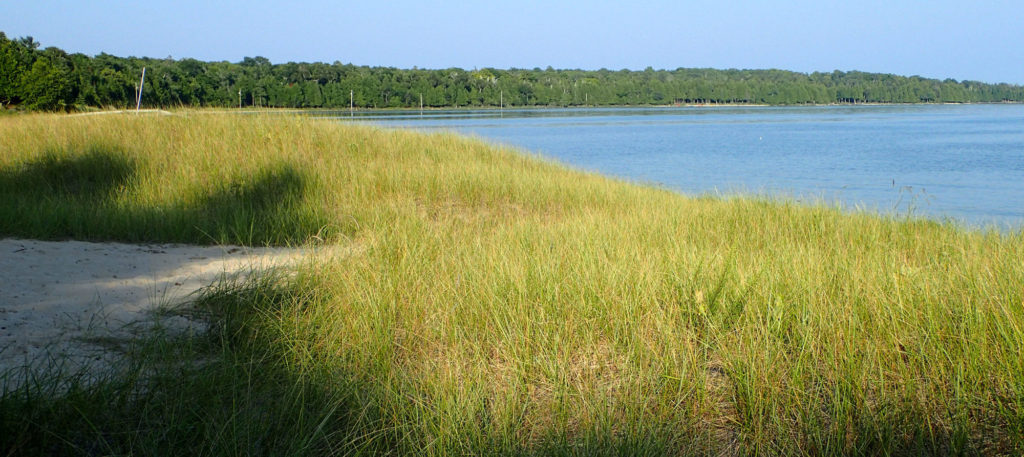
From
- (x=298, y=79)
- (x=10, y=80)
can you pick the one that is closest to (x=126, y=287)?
(x=10, y=80)

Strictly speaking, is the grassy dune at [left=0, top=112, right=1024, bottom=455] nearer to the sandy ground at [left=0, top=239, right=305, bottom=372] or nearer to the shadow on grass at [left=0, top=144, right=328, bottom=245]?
the sandy ground at [left=0, top=239, right=305, bottom=372]

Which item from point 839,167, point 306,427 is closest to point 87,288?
point 306,427

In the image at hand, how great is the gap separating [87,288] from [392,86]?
3258 inches

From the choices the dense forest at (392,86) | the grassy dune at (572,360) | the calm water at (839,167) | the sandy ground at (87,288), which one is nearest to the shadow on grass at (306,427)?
the grassy dune at (572,360)

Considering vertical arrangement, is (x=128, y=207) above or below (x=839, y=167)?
above

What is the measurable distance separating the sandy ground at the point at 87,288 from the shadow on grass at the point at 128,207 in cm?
39

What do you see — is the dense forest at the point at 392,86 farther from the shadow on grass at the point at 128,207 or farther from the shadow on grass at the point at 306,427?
the shadow on grass at the point at 306,427

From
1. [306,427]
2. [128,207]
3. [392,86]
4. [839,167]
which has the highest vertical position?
[392,86]

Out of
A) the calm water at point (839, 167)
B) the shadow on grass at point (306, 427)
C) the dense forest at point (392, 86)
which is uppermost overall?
the dense forest at point (392, 86)

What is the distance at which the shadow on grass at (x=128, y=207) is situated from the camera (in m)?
6.90

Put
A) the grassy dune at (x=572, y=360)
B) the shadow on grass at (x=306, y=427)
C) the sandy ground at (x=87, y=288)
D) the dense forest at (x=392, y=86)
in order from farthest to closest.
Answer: the dense forest at (x=392, y=86) < the sandy ground at (x=87, y=288) < the grassy dune at (x=572, y=360) < the shadow on grass at (x=306, y=427)

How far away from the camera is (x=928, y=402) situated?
10.2 ft

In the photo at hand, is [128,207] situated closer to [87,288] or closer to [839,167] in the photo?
[87,288]

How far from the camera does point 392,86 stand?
8550 cm
